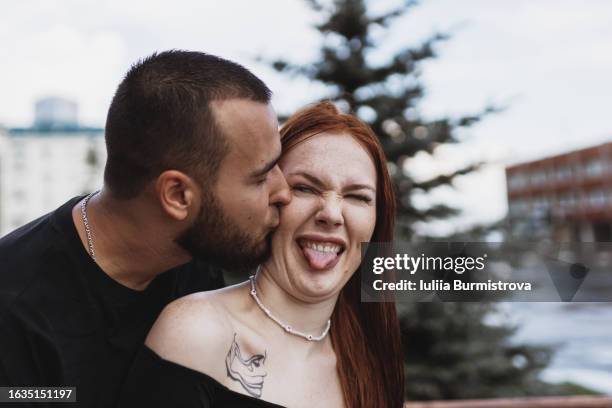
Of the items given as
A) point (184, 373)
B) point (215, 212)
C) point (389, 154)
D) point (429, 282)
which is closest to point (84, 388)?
point (184, 373)

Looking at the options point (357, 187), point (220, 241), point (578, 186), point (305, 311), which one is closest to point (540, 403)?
point (305, 311)

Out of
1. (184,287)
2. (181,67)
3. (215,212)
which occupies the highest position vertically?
(181,67)

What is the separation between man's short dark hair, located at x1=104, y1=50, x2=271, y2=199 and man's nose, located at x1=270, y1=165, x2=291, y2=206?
159mm

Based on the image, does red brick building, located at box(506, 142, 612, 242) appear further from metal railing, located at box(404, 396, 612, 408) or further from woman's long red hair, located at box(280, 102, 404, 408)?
woman's long red hair, located at box(280, 102, 404, 408)

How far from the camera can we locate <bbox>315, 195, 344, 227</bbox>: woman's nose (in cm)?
177

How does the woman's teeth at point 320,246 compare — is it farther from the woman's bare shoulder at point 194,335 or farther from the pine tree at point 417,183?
the pine tree at point 417,183

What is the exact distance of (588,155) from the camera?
67000 mm

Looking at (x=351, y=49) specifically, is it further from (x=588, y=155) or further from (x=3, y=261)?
(x=588, y=155)

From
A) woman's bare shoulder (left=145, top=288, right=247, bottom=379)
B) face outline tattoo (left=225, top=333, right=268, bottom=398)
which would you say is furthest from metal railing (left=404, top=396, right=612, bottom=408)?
woman's bare shoulder (left=145, top=288, right=247, bottom=379)

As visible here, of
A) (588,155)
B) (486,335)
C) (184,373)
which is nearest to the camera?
(184,373)

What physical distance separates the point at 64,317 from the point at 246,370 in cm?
51

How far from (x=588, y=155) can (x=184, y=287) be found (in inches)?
2829

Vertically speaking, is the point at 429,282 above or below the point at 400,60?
below

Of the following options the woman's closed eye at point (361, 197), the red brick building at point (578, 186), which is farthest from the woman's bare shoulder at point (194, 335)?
the red brick building at point (578, 186)
